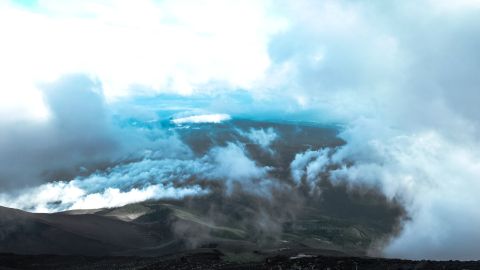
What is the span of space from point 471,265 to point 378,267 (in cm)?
2220

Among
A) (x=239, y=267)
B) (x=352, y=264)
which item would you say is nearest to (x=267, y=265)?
(x=239, y=267)

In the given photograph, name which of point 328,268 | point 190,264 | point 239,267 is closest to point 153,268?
point 190,264

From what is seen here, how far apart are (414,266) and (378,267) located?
37.4 feet

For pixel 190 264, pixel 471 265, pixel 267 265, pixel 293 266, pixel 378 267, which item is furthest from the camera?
pixel 190 264

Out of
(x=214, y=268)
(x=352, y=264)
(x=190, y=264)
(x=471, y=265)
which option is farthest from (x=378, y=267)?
(x=190, y=264)

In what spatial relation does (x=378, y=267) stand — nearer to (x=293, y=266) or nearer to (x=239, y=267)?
(x=293, y=266)

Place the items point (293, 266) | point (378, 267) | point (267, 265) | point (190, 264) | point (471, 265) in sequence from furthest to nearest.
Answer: point (190, 264)
point (267, 265)
point (293, 266)
point (378, 267)
point (471, 265)

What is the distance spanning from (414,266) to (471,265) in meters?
11.5

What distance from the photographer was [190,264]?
628ft

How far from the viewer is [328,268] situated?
13500 centimetres

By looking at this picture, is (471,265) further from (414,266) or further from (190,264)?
(190,264)

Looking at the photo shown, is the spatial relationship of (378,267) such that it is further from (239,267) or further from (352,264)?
(239,267)

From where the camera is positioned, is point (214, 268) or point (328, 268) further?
point (214, 268)

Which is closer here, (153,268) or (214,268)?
(214,268)
